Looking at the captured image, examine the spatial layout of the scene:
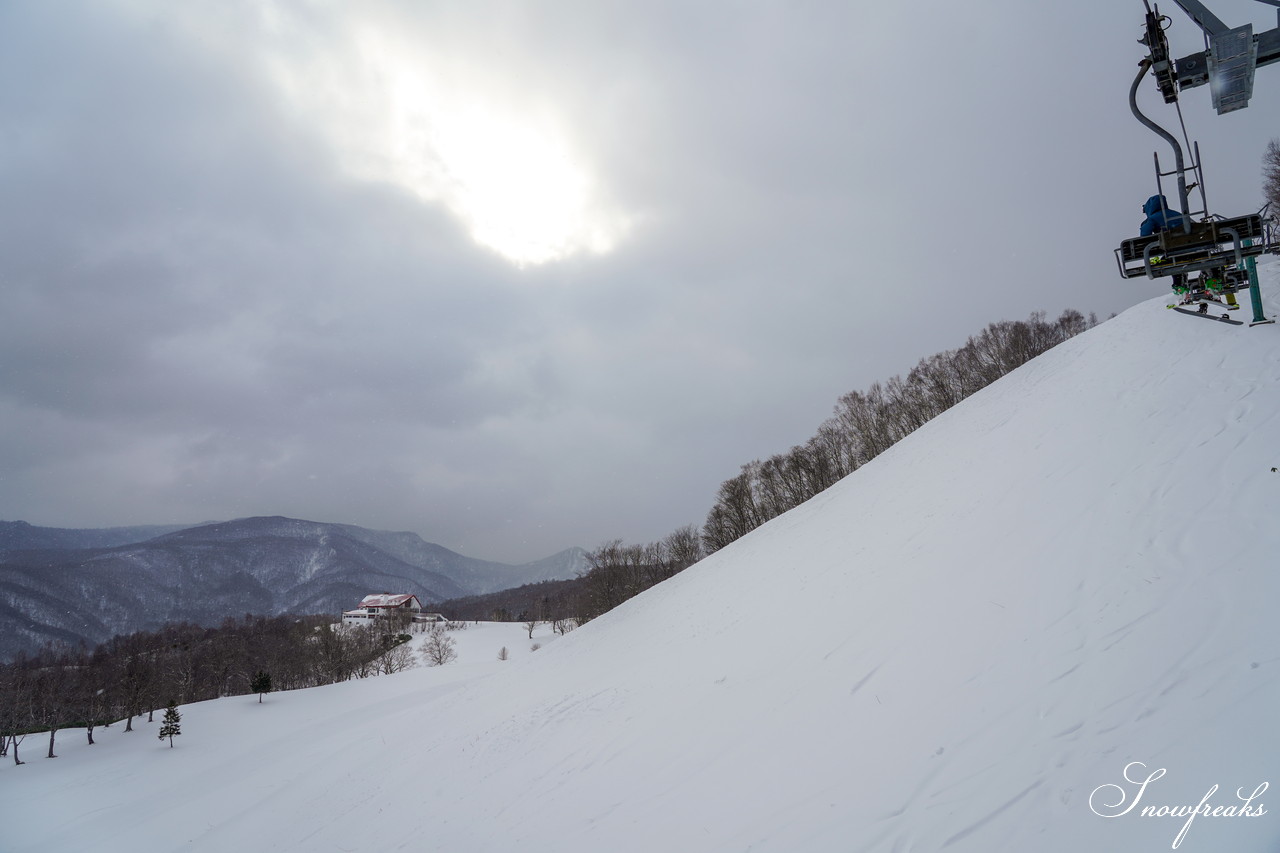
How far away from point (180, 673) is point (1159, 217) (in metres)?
103

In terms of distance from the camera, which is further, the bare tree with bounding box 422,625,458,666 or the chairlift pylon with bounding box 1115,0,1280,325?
the bare tree with bounding box 422,625,458,666

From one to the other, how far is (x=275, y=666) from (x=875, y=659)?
8726 cm

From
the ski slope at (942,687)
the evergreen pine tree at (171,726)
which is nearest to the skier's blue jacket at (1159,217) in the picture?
the ski slope at (942,687)

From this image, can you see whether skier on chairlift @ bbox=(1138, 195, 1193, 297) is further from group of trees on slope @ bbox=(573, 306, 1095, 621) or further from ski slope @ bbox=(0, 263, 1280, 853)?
group of trees on slope @ bbox=(573, 306, 1095, 621)

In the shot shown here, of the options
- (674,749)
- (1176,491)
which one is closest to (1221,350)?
(1176,491)

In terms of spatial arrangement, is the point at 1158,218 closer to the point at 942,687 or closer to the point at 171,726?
the point at 942,687

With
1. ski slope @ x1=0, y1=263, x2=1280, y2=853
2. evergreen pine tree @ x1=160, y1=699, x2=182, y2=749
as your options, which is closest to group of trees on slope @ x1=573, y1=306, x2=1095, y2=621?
ski slope @ x1=0, y1=263, x2=1280, y2=853

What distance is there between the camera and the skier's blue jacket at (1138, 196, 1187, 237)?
312 inches

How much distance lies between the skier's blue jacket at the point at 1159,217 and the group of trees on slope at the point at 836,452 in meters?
43.9

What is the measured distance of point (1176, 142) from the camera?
7184mm

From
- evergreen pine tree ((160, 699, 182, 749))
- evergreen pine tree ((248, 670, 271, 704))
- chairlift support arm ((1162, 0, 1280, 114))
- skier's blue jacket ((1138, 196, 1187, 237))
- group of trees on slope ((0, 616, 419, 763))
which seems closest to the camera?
chairlift support arm ((1162, 0, 1280, 114))

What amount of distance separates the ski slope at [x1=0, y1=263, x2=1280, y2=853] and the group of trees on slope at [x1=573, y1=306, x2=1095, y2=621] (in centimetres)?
2461

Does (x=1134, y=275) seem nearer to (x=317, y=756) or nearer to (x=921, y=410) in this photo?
(x=317, y=756)

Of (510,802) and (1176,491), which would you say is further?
(510,802)
